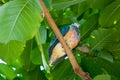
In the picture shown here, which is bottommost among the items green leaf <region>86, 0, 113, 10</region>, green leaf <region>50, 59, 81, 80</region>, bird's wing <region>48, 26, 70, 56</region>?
green leaf <region>50, 59, 81, 80</region>

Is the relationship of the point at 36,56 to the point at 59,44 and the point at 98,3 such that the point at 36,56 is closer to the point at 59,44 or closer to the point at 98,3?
the point at 98,3

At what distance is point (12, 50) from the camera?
28.2 inches

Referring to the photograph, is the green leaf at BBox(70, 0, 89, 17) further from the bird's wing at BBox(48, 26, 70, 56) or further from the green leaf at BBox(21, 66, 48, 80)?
the bird's wing at BBox(48, 26, 70, 56)

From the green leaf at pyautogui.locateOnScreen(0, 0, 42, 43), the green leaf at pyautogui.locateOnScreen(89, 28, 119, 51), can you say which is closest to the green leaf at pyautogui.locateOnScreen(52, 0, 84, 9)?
the green leaf at pyautogui.locateOnScreen(89, 28, 119, 51)

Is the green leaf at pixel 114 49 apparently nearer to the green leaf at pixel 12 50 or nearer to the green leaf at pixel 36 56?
the green leaf at pixel 36 56

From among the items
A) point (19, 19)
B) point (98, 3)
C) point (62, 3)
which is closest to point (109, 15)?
point (98, 3)

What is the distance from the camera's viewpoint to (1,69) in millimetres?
1170

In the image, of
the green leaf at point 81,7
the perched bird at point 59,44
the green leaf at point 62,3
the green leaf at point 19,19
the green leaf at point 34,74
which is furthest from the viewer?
the green leaf at point 34,74

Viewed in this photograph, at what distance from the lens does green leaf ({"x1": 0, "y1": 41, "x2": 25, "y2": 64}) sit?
2.32 ft

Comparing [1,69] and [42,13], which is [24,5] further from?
[1,69]

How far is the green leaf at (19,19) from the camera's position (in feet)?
1.93

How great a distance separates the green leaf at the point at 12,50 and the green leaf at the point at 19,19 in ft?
0.31

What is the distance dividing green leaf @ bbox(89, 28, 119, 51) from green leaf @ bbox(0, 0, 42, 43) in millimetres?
373

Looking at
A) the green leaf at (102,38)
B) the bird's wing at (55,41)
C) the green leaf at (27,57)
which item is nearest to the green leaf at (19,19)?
the bird's wing at (55,41)
